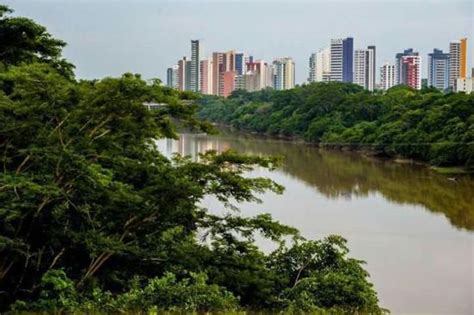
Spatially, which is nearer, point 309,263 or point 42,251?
point 42,251

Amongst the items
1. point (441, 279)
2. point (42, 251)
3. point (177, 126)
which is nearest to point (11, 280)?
point (42, 251)

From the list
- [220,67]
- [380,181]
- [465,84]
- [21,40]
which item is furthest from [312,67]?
[21,40]

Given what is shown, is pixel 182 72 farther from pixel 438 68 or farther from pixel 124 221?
pixel 124 221

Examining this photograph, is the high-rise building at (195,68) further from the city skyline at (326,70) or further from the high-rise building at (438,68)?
the high-rise building at (438,68)

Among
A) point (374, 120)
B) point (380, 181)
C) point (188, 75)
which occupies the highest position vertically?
point (188, 75)

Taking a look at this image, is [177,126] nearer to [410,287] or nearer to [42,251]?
[42,251]

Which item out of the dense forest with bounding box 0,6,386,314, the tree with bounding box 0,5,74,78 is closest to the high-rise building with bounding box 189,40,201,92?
the tree with bounding box 0,5,74,78
